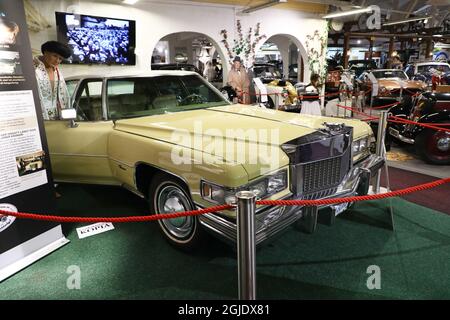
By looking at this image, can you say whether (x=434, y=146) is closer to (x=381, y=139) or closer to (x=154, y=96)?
(x=381, y=139)

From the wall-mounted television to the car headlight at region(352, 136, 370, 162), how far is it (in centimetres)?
630

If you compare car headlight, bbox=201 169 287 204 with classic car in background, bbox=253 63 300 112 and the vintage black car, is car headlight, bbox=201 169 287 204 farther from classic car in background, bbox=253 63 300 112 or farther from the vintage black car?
classic car in background, bbox=253 63 300 112

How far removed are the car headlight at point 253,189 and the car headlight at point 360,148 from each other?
43.4 inches

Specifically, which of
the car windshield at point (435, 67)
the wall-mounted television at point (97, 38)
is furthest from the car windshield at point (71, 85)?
the car windshield at point (435, 67)

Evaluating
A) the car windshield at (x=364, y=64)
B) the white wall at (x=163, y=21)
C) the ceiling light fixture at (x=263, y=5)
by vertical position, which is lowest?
the car windshield at (x=364, y=64)

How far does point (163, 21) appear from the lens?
8.30m

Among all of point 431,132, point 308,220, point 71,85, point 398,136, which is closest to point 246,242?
point 308,220

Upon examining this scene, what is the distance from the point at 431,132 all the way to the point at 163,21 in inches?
261

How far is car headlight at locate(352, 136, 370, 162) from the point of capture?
312 cm

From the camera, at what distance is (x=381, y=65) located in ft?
86.5

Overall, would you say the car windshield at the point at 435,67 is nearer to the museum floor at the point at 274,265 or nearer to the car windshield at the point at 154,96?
the museum floor at the point at 274,265

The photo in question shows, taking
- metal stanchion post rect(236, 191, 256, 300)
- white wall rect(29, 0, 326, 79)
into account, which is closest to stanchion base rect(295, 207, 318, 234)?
metal stanchion post rect(236, 191, 256, 300)

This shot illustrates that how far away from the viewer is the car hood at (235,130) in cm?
235

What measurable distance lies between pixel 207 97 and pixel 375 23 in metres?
13.3
